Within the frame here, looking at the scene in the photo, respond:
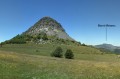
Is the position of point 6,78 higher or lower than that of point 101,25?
lower

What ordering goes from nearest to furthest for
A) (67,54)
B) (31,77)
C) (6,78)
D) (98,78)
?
1. (6,78)
2. (31,77)
3. (98,78)
4. (67,54)

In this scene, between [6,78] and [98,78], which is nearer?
[6,78]

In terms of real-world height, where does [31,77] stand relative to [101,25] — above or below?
below

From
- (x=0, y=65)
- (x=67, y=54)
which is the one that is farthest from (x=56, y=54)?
(x=0, y=65)

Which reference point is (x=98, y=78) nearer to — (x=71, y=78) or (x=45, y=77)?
(x=71, y=78)

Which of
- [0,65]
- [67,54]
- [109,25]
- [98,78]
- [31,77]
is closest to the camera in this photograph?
[31,77]

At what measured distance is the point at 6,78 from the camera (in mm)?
27922

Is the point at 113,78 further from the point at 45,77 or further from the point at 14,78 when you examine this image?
the point at 14,78

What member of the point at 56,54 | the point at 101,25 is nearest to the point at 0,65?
the point at 101,25

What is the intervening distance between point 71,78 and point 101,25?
38.8 meters

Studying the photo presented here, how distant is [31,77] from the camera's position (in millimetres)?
29828

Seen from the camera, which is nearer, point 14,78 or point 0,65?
point 14,78

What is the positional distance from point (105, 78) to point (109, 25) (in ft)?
120

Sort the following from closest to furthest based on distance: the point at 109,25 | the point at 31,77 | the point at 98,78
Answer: the point at 31,77 → the point at 98,78 → the point at 109,25
